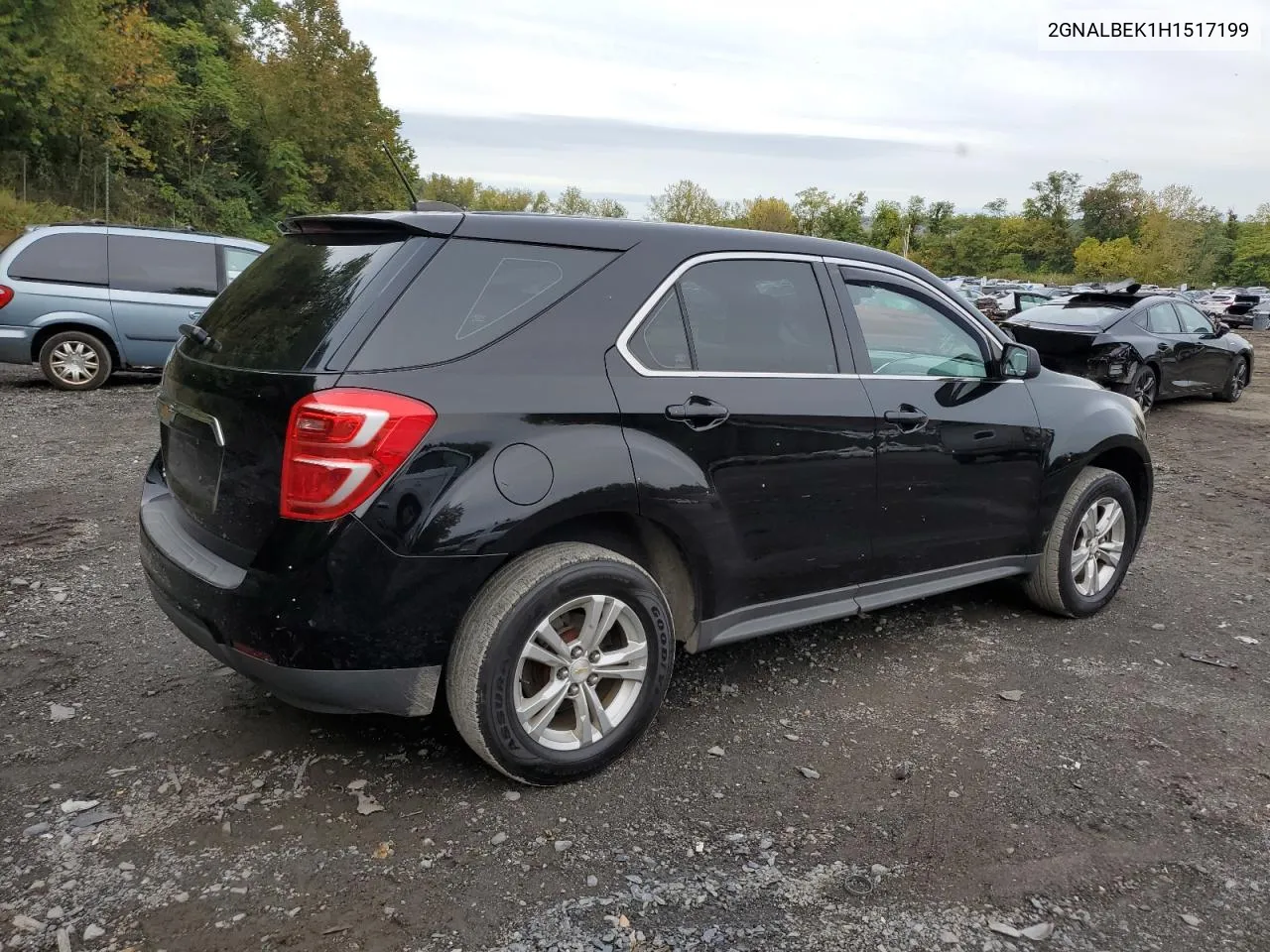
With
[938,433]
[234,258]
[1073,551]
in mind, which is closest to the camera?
[938,433]

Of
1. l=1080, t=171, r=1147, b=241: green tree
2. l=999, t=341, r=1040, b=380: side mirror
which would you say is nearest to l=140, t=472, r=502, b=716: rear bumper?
l=999, t=341, r=1040, b=380: side mirror

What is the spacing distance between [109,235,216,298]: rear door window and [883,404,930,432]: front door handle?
29.4 feet

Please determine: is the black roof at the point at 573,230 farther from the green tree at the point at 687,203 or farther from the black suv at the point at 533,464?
the green tree at the point at 687,203

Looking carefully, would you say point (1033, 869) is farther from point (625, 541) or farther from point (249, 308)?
point (249, 308)

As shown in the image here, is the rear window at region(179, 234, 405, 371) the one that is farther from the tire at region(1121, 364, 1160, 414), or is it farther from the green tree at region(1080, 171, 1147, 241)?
the green tree at region(1080, 171, 1147, 241)

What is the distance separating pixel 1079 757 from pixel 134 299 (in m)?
10.2

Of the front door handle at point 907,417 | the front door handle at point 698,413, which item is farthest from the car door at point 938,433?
the front door handle at point 698,413

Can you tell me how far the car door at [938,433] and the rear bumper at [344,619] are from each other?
1757 mm

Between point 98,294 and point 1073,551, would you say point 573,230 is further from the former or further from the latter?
point 98,294

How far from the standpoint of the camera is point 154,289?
412 inches

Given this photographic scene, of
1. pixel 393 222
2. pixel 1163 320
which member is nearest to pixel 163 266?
pixel 393 222

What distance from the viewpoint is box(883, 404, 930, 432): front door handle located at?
379cm

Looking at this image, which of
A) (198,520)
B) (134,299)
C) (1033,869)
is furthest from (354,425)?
(134,299)

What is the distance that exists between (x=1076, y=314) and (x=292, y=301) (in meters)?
11.8
